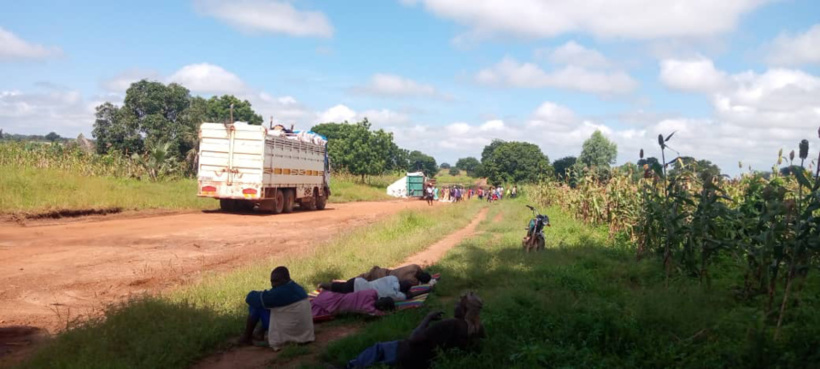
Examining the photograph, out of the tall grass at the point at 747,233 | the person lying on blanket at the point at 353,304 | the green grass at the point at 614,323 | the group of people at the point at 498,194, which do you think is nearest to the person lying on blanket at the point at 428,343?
the green grass at the point at 614,323

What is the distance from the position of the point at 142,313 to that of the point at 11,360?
1177mm

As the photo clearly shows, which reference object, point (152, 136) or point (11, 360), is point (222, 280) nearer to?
point (11, 360)

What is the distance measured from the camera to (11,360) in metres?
5.38

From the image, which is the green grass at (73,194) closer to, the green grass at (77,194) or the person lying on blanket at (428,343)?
the green grass at (77,194)

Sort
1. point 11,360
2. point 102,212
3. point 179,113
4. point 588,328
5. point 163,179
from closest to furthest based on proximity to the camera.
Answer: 1. point 11,360
2. point 588,328
3. point 102,212
4. point 163,179
5. point 179,113

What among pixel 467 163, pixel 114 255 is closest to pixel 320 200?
pixel 114 255

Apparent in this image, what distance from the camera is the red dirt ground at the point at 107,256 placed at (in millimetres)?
7160

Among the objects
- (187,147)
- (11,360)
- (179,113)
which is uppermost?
(179,113)

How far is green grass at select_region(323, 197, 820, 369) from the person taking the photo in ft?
15.6

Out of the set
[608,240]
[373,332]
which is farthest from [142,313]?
[608,240]

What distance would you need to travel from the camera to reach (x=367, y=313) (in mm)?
7289

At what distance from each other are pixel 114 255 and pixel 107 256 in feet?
0.50

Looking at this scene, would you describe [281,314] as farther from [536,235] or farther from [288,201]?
[288,201]

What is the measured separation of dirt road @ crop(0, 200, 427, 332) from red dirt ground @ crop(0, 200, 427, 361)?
0.01 m
